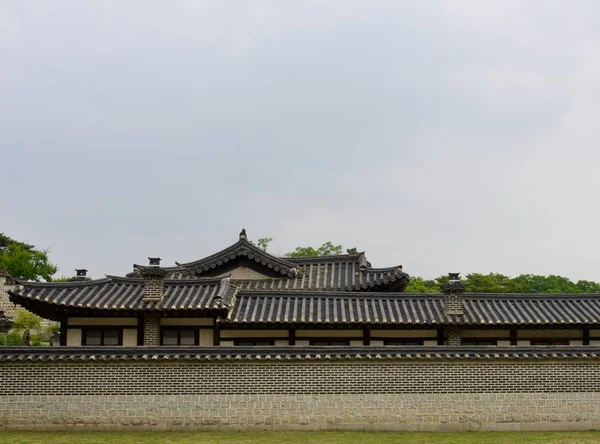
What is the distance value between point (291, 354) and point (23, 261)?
183ft

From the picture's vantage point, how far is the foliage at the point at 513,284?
65.4 meters

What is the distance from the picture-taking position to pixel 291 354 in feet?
54.5

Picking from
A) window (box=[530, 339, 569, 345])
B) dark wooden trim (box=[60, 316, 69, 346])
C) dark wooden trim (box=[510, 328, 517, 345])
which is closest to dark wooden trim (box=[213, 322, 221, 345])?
dark wooden trim (box=[60, 316, 69, 346])

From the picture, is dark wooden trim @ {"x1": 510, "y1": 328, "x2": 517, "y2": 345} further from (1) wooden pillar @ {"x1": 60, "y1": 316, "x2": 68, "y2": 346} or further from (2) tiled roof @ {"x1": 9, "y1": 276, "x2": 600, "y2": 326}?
(1) wooden pillar @ {"x1": 60, "y1": 316, "x2": 68, "y2": 346}

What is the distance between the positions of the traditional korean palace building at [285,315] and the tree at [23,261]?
4528cm

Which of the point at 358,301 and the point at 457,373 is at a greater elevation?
the point at 358,301

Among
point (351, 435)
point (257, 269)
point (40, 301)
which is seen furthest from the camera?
point (257, 269)

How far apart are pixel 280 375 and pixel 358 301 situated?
7.04 meters

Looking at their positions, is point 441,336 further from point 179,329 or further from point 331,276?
point 179,329

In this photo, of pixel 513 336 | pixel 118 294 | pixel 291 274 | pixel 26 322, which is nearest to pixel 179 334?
pixel 118 294

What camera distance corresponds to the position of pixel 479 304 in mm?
23219

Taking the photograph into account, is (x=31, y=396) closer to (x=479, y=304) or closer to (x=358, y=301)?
(x=358, y=301)

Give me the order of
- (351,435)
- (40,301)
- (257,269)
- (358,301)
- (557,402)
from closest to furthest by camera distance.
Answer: (351,435) → (557,402) → (40,301) → (358,301) → (257,269)

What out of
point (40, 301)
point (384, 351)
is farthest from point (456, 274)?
point (40, 301)
